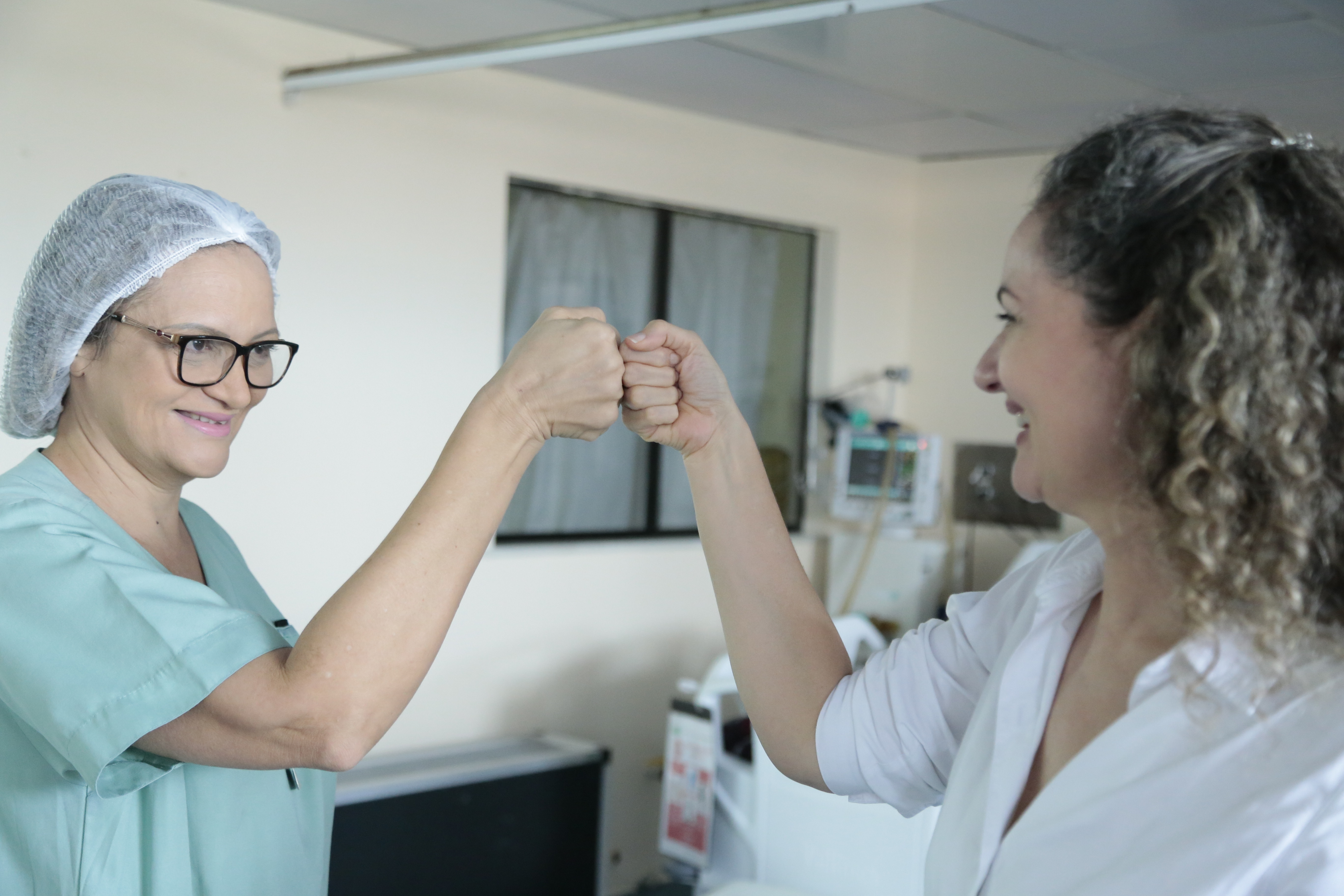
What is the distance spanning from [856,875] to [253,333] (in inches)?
83.8

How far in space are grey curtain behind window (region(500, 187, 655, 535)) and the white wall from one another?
0.13m

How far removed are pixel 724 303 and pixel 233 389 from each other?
3140 millimetres

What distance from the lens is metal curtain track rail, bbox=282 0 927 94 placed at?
2.00 m

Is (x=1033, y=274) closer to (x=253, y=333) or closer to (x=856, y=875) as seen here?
(x=253, y=333)

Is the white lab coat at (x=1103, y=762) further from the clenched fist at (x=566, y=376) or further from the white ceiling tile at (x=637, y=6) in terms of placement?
the white ceiling tile at (x=637, y=6)

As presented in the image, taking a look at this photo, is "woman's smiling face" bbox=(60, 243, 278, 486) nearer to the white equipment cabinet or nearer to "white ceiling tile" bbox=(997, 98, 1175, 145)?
the white equipment cabinet

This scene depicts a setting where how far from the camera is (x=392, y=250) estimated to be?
3.24m

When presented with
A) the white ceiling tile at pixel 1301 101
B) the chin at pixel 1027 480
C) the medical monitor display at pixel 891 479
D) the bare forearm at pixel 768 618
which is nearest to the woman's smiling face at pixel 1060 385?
the chin at pixel 1027 480

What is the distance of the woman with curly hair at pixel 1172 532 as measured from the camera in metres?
0.81

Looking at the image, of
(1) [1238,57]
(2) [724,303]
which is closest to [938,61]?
(1) [1238,57]

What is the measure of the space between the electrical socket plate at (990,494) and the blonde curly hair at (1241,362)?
3.57 metres

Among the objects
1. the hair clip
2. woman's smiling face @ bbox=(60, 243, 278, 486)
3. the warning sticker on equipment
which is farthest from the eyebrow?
the warning sticker on equipment

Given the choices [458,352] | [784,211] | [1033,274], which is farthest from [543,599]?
[1033,274]

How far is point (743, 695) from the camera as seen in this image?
126 cm
